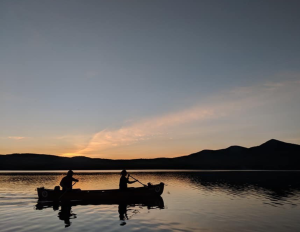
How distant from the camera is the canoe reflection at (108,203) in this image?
20.1m

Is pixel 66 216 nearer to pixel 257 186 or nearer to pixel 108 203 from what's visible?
pixel 108 203

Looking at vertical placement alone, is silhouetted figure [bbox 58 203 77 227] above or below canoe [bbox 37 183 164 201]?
below

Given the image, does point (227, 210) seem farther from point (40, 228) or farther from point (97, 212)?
point (40, 228)

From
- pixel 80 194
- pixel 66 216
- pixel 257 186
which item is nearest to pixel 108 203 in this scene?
pixel 80 194

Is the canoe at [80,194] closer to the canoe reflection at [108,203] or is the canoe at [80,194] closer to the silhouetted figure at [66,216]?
the canoe reflection at [108,203]

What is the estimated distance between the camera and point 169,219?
19156 mm

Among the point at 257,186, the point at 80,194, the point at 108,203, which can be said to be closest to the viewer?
the point at 108,203

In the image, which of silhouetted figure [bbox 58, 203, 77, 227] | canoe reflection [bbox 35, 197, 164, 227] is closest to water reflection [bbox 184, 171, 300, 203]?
canoe reflection [bbox 35, 197, 164, 227]

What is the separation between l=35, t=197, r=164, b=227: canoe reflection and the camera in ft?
65.8

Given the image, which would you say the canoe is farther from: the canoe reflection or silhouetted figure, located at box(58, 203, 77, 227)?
silhouetted figure, located at box(58, 203, 77, 227)

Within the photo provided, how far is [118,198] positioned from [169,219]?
36.9 feet

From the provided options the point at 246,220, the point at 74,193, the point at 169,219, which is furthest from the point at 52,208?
the point at 246,220

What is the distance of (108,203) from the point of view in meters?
27.3

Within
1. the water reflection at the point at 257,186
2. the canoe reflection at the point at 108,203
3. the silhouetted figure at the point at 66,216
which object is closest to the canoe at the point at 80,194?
the canoe reflection at the point at 108,203
